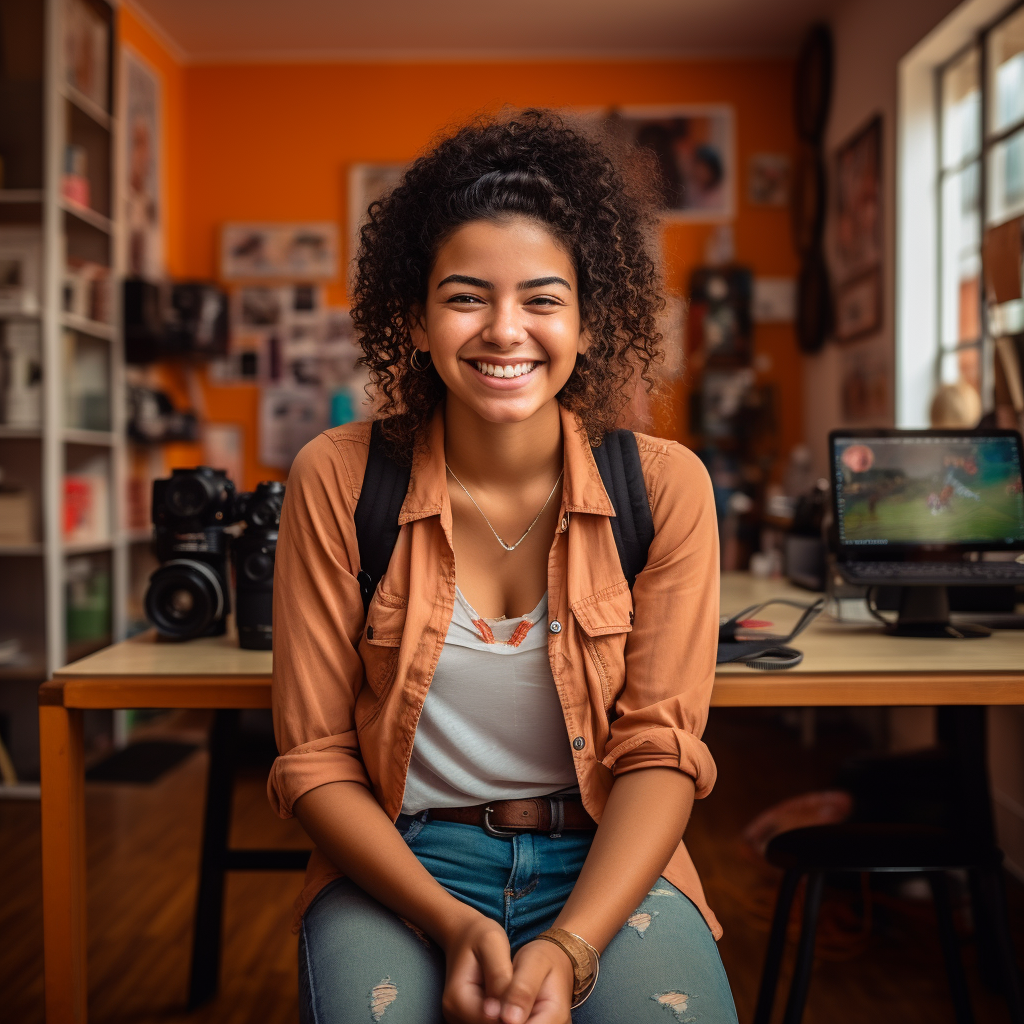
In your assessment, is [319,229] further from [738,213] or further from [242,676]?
[242,676]

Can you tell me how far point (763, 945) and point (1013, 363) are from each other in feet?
5.15

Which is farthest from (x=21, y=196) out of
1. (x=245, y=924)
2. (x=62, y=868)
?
(x=62, y=868)

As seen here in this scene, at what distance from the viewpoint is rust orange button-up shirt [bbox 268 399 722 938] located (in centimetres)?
115

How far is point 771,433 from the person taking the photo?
15.1ft

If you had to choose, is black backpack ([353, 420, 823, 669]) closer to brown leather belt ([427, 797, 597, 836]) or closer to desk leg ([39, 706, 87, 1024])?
brown leather belt ([427, 797, 597, 836])

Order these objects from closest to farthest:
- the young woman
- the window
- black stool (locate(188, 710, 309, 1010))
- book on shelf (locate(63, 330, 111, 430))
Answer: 1. the young woman
2. black stool (locate(188, 710, 309, 1010))
3. the window
4. book on shelf (locate(63, 330, 111, 430))

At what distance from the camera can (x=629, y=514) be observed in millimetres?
1214

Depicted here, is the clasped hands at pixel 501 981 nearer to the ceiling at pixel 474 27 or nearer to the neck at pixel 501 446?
the neck at pixel 501 446

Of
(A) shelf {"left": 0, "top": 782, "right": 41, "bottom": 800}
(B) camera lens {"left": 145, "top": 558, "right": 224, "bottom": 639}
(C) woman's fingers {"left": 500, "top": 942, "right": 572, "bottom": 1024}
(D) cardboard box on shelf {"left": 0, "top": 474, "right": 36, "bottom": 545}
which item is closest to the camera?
(C) woman's fingers {"left": 500, "top": 942, "right": 572, "bottom": 1024}

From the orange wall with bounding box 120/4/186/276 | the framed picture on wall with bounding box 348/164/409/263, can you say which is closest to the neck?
the framed picture on wall with bounding box 348/164/409/263

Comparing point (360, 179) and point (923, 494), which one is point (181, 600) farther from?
point (360, 179)

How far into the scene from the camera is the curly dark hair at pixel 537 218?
118 centimetres

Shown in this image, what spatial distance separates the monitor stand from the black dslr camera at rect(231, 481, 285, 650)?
3.48 ft

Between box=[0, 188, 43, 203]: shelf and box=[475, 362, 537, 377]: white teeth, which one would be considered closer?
box=[475, 362, 537, 377]: white teeth
